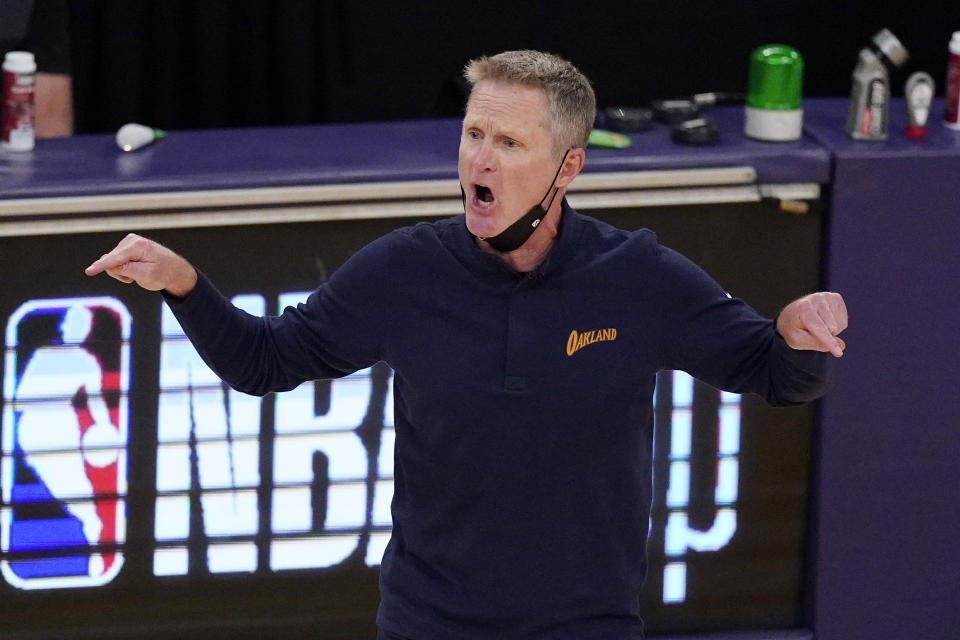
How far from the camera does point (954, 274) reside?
157 inches

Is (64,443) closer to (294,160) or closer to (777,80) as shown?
(294,160)

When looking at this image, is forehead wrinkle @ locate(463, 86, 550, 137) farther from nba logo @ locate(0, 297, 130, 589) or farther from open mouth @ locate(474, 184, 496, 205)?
nba logo @ locate(0, 297, 130, 589)

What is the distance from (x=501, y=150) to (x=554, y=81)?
0.15 metres

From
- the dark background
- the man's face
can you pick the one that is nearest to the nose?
the man's face

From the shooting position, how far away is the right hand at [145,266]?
2.64m

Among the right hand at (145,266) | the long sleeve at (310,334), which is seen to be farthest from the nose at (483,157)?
the right hand at (145,266)

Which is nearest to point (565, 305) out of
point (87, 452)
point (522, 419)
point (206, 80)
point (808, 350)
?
point (522, 419)

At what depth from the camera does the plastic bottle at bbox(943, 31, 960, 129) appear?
4176 millimetres

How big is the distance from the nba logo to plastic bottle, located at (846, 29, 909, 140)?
5.98ft

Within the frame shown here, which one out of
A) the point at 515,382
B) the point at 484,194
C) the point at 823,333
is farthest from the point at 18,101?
the point at 823,333

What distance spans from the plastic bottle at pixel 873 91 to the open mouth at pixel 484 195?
1.48 m

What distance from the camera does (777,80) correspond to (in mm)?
4059

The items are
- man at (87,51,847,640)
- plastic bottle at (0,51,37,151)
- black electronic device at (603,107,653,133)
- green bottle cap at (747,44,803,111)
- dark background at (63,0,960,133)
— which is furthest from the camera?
dark background at (63,0,960,133)

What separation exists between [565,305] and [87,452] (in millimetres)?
1473
